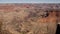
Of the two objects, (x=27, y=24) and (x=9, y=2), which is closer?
(x=27, y=24)

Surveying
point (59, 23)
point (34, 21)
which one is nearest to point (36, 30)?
point (34, 21)

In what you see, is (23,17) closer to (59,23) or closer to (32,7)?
(32,7)

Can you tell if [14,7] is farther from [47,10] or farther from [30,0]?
[47,10]

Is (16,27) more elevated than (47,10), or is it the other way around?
(47,10)

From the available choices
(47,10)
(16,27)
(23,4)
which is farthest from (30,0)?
(16,27)

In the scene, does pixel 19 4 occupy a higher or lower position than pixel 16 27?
higher

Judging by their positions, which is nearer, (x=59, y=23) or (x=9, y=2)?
(x=59, y=23)
